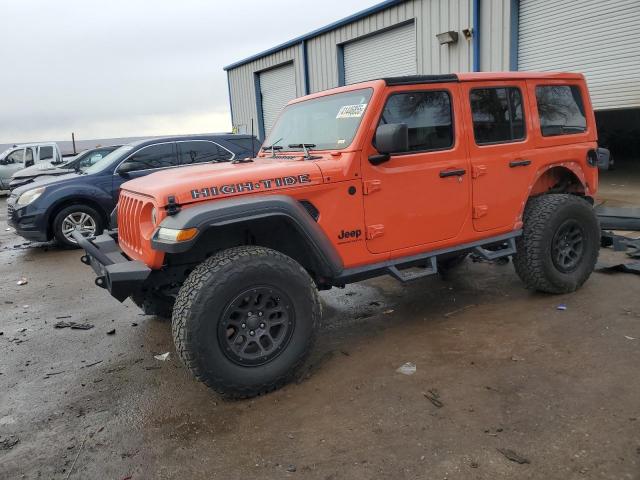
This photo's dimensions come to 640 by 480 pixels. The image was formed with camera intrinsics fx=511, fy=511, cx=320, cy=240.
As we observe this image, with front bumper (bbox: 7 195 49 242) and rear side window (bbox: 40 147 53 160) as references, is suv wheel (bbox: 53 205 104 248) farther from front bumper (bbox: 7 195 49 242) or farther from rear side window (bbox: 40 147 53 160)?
rear side window (bbox: 40 147 53 160)

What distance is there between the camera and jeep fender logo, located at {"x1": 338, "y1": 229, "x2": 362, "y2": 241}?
11.9 feet

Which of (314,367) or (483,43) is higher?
(483,43)

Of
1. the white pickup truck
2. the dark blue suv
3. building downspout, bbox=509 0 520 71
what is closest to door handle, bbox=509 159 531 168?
the dark blue suv

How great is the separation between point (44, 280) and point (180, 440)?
15.9 feet

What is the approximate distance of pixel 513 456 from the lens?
257 centimetres

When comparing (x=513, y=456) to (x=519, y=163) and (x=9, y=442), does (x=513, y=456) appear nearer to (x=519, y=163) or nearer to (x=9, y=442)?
(x=519, y=163)

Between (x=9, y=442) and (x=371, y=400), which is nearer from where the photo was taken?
(x=9, y=442)

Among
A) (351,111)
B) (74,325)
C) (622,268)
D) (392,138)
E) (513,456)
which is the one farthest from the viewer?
(622,268)

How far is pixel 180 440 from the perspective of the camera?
2.92 metres

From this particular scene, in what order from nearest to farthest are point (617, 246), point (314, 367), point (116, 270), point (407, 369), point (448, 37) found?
point (116, 270)
point (407, 369)
point (314, 367)
point (617, 246)
point (448, 37)

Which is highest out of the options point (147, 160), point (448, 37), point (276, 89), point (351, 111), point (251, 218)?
point (448, 37)

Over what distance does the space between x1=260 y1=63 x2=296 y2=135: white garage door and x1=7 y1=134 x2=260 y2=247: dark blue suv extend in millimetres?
8443

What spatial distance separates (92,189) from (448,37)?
798 centimetres

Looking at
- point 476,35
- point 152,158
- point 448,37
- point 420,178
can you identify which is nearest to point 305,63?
point 448,37
